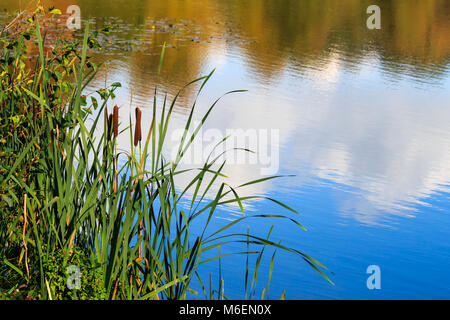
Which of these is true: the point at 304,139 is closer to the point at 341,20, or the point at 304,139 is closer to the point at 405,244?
the point at 405,244

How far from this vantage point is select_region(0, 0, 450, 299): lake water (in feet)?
14.1

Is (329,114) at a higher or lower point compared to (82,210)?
lower

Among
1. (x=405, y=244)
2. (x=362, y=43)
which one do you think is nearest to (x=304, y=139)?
(x=405, y=244)

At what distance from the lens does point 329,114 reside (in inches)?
322

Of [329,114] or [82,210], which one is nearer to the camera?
[82,210]

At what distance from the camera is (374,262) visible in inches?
169

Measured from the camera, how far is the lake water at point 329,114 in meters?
4.30

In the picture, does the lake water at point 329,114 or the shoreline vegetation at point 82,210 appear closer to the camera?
the shoreline vegetation at point 82,210

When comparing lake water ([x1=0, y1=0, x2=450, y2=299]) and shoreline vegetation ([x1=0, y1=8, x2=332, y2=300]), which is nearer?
shoreline vegetation ([x1=0, y1=8, x2=332, y2=300])

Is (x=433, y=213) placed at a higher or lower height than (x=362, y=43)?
lower

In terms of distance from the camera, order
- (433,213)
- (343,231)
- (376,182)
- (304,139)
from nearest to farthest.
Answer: (343,231) → (433,213) → (376,182) → (304,139)
